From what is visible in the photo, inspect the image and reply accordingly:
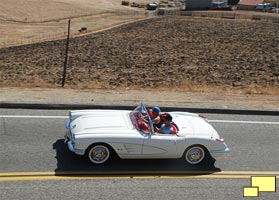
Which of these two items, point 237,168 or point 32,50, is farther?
point 32,50

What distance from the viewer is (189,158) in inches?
354

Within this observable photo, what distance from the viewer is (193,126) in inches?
372

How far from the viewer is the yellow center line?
26.1 feet

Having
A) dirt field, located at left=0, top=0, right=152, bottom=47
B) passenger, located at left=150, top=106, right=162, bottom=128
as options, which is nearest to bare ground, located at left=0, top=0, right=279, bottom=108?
dirt field, located at left=0, top=0, right=152, bottom=47

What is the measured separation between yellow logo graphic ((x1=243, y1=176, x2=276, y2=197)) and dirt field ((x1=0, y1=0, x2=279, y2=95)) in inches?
370

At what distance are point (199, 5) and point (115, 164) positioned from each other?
3287 inches

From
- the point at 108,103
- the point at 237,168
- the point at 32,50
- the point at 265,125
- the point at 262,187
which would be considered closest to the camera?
the point at 262,187

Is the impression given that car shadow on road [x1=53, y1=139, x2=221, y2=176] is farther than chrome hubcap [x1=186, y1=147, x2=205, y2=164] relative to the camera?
No

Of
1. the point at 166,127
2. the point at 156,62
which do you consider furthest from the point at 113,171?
the point at 156,62

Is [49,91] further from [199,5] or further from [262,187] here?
[199,5]

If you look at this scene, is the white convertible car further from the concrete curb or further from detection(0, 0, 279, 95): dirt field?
detection(0, 0, 279, 95): dirt field

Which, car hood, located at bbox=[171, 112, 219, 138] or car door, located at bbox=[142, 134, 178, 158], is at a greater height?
car hood, located at bbox=[171, 112, 219, 138]

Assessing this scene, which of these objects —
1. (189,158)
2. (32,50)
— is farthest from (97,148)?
(32,50)

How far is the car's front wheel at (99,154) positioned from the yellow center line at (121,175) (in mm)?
396
